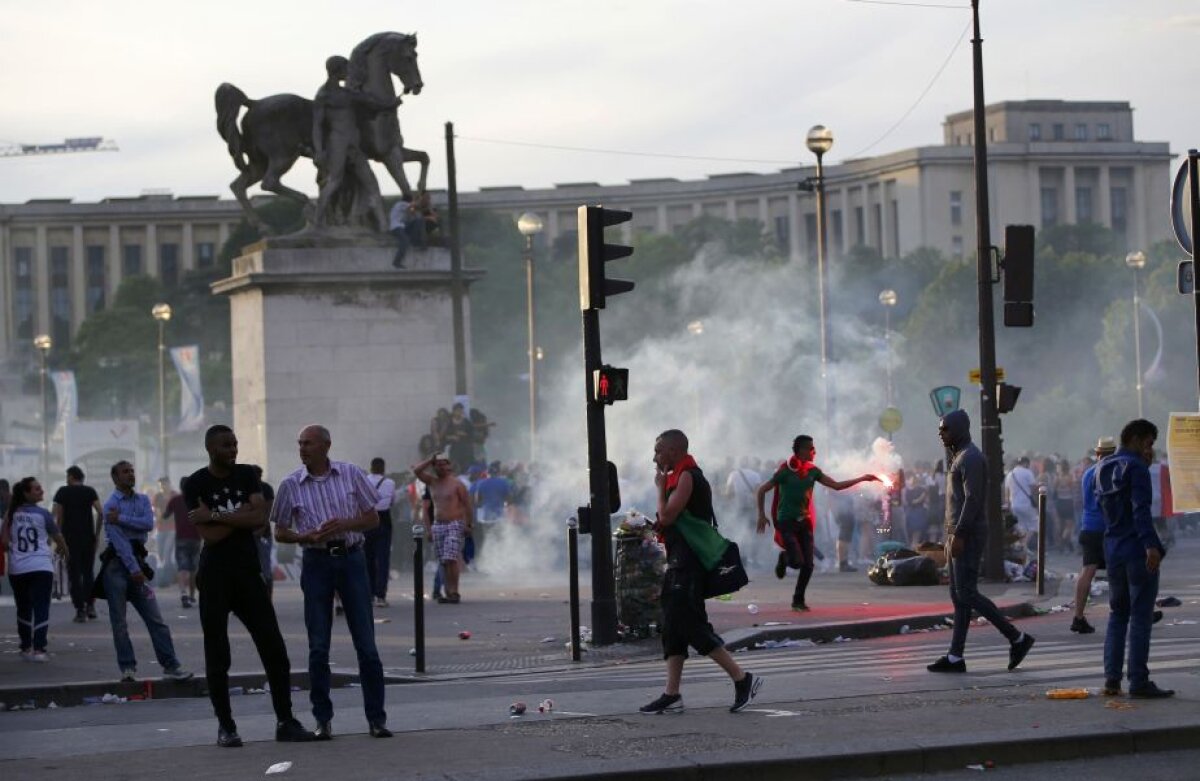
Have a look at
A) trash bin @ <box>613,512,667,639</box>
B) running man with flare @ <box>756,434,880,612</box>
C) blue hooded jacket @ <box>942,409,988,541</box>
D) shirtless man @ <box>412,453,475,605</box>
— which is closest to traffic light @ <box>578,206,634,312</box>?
trash bin @ <box>613,512,667,639</box>

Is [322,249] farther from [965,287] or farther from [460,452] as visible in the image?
[965,287]

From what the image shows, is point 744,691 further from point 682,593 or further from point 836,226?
point 836,226

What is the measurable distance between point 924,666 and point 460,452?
17.4 metres

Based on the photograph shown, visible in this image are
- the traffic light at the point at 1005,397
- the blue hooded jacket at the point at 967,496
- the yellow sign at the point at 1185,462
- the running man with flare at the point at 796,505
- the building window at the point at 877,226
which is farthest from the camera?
the building window at the point at 877,226

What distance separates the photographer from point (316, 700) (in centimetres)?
1158

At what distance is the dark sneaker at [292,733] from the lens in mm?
11500

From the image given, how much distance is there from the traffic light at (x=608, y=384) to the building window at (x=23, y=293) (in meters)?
144

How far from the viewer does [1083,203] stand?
521 feet

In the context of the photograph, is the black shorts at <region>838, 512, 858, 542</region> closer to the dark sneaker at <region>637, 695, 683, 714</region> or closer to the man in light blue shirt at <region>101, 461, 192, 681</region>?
the man in light blue shirt at <region>101, 461, 192, 681</region>

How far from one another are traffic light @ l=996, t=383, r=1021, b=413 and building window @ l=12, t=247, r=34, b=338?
456 ft

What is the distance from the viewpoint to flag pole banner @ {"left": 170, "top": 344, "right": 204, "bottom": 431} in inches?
2165

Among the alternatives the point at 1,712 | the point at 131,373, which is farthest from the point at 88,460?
the point at 131,373

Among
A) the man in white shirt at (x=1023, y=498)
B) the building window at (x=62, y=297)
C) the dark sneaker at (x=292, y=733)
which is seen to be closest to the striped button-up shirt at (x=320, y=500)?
the dark sneaker at (x=292, y=733)

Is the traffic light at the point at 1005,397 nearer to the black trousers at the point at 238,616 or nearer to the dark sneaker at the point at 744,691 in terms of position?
the dark sneaker at the point at 744,691
